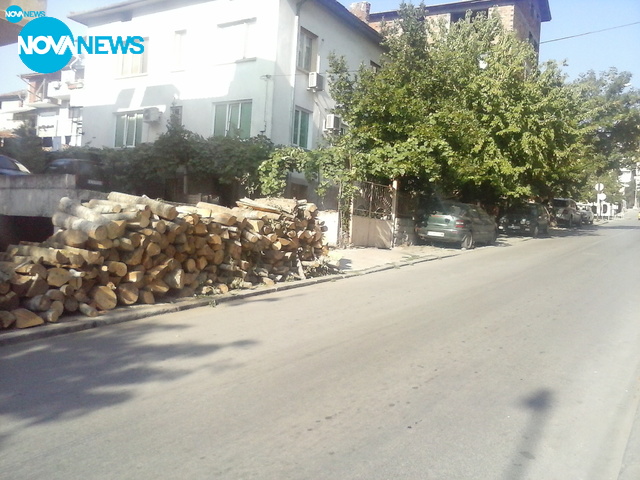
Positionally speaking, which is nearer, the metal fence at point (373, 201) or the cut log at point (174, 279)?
the cut log at point (174, 279)

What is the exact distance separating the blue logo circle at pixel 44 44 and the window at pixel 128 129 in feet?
19.3

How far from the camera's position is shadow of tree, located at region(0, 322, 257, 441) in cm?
488

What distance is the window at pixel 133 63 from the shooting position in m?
23.4

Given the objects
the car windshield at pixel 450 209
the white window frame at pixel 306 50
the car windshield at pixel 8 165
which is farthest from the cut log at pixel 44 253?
the white window frame at pixel 306 50

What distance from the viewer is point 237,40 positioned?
2103 centimetres

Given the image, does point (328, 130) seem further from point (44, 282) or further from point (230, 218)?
point (44, 282)

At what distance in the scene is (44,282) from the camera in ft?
25.1

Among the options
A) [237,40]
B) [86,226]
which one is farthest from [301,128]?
[86,226]

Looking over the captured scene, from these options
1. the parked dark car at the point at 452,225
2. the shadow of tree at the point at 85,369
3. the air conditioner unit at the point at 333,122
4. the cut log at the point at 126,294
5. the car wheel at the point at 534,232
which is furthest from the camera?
the car wheel at the point at 534,232

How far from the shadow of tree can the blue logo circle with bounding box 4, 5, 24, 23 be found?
32.9 ft

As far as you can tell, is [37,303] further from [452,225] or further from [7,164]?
[452,225]

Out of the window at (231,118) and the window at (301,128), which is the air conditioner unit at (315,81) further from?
the window at (231,118)

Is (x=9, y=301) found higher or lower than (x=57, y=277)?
lower

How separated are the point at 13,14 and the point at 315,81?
34.3 ft
